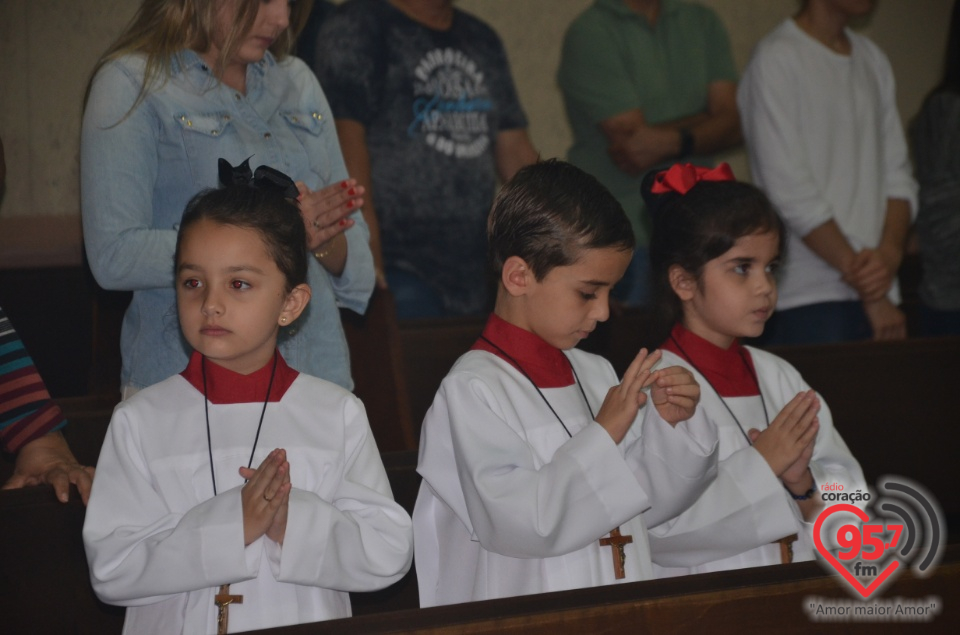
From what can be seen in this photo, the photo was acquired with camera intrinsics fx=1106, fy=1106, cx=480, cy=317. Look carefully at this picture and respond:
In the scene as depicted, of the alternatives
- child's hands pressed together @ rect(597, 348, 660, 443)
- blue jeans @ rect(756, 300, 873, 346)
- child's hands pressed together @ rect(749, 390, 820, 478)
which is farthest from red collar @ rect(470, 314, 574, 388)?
blue jeans @ rect(756, 300, 873, 346)

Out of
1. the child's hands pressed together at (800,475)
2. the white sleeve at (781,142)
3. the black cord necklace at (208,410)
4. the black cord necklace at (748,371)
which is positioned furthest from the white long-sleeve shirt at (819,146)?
the black cord necklace at (208,410)

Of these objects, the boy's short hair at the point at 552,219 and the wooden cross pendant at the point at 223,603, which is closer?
the wooden cross pendant at the point at 223,603

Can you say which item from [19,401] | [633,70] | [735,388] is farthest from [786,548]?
[633,70]

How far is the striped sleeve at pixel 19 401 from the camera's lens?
7.12 ft

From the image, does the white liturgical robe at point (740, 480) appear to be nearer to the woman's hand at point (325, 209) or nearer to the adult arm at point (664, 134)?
the woman's hand at point (325, 209)

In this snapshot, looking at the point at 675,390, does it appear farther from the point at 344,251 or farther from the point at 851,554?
the point at 344,251

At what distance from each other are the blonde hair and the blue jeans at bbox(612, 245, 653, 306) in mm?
1749

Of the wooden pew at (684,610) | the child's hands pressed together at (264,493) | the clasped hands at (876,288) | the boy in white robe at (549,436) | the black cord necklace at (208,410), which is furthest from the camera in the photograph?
the clasped hands at (876,288)

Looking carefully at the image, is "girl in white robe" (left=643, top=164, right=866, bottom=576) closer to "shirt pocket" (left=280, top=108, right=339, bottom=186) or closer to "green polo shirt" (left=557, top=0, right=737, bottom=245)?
"shirt pocket" (left=280, top=108, right=339, bottom=186)

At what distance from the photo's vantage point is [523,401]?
2180 mm

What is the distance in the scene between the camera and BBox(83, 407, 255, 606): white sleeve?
178 cm

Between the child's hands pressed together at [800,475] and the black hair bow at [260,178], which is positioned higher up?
the black hair bow at [260,178]

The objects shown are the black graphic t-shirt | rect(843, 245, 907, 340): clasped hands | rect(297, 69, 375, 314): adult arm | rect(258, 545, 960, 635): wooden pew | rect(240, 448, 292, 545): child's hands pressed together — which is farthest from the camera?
rect(843, 245, 907, 340): clasped hands

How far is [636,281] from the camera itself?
12.5 feet
